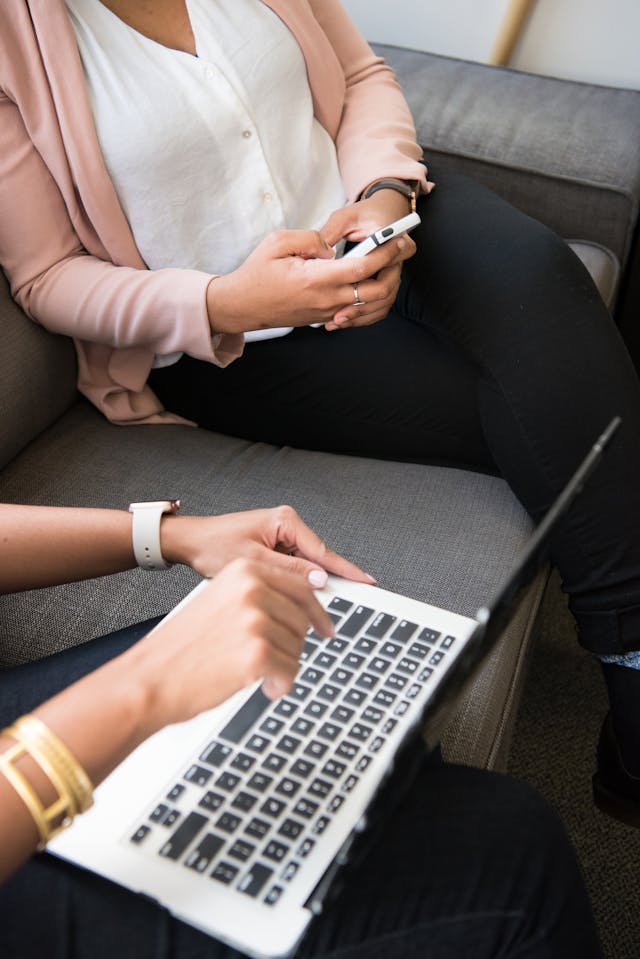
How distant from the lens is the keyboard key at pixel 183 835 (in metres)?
0.60

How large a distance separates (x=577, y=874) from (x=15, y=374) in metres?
0.83

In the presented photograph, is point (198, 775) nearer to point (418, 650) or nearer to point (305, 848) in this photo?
point (305, 848)

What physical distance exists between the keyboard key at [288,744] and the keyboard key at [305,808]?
41 millimetres

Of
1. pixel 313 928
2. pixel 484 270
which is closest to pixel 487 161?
pixel 484 270

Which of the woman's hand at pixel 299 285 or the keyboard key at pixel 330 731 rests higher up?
the woman's hand at pixel 299 285

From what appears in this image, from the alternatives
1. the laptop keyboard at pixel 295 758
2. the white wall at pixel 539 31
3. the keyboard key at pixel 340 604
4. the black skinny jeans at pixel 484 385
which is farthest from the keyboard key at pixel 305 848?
the white wall at pixel 539 31

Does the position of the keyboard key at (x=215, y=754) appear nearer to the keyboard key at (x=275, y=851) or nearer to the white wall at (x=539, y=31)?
the keyboard key at (x=275, y=851)

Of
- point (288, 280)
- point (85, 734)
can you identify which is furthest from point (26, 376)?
point (85, 734)

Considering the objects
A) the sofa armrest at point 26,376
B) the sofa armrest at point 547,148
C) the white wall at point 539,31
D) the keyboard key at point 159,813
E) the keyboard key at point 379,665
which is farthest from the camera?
the white wall at point 539,31

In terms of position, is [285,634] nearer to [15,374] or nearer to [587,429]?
[587,429]

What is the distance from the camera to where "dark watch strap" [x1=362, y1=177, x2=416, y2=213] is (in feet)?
3.87

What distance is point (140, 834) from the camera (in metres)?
0.61

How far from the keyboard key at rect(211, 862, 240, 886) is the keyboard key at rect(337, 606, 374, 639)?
22cm

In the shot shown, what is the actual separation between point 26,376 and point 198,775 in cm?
65
